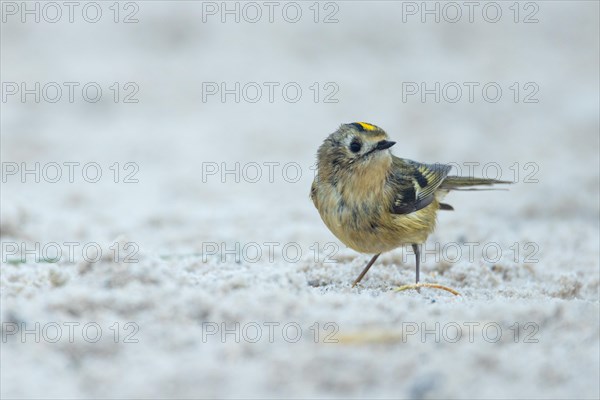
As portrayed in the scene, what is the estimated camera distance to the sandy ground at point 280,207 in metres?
3.17

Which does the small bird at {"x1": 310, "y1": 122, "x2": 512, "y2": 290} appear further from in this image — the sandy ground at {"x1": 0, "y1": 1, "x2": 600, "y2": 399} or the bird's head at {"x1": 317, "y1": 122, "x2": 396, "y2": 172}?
the sandy ground at {"x1": 0, "y1": 1, "x2": 600, "y2": 399}

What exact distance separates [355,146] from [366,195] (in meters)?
0.30

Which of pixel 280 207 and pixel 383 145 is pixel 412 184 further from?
pixel 280 207

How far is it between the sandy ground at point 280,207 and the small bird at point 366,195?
28 cm

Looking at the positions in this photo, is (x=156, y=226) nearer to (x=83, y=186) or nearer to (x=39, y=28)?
(x=83, y=186)

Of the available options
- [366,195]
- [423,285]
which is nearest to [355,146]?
[366,195]

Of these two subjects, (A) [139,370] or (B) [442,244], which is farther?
(B) [442,244]

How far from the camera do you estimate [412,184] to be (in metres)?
5.26

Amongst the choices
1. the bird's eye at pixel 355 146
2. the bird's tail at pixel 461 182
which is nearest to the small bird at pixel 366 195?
the bird's eye at pixel 355 146

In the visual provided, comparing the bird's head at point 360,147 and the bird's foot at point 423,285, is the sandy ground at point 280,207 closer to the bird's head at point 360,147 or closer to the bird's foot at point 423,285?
the bird's foot at point 423,285

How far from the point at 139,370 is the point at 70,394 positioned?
25 centimetres

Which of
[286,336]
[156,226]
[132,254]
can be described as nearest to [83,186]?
[156,226]

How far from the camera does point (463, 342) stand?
3.33 metres

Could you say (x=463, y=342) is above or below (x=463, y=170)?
below
